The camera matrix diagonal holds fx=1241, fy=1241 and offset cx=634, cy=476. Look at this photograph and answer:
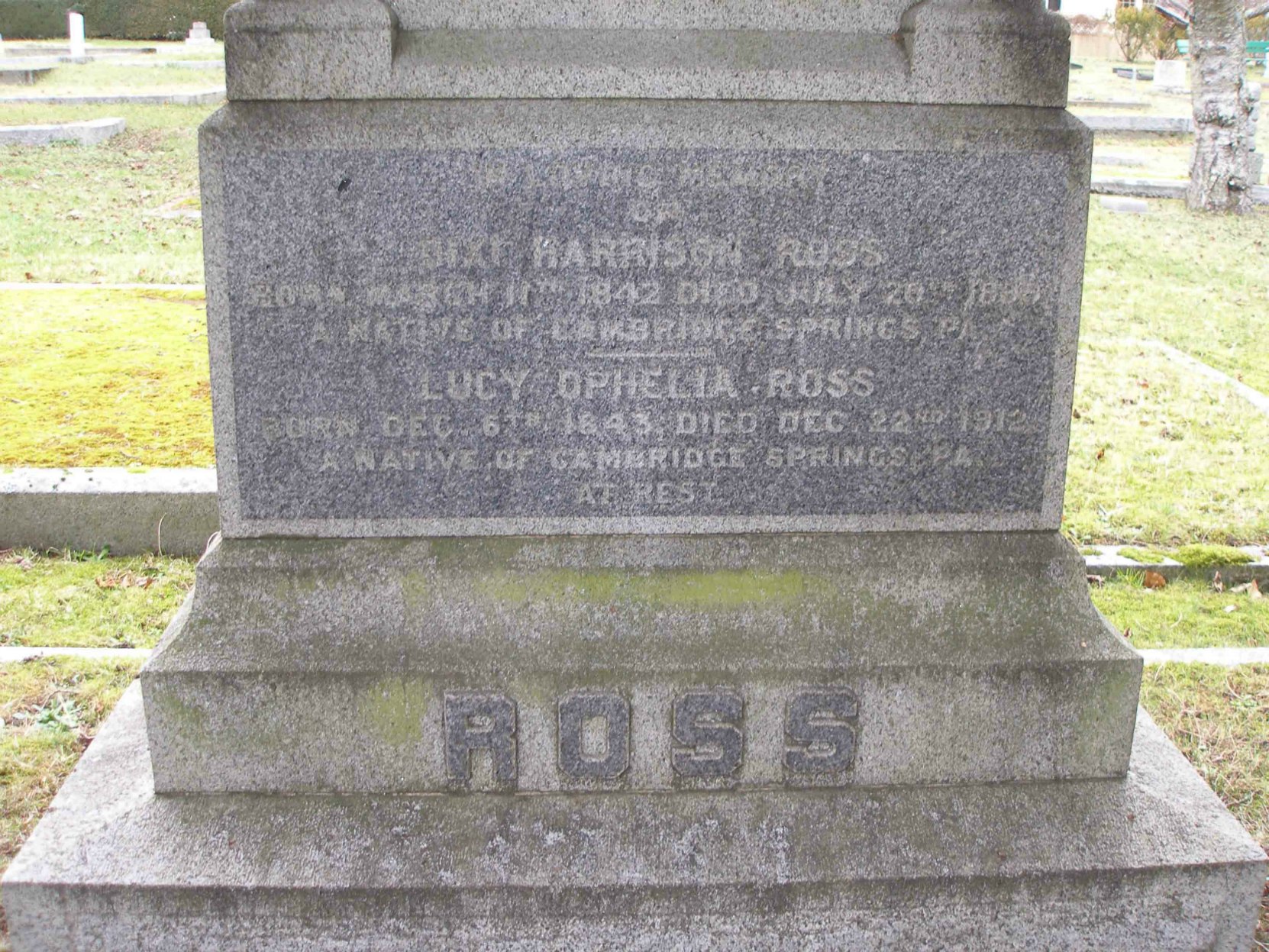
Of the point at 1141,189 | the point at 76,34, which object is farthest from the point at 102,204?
the point at 76,34

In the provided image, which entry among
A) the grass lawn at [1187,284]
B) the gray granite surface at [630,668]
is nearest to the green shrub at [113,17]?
the grass lawn at [1187,284]

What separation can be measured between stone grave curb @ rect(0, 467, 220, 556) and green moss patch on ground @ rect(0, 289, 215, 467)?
280 mm

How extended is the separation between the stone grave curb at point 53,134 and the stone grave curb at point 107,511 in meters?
12.5

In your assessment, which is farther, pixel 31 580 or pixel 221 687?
pixel 31 580

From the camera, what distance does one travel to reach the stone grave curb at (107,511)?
4.80 meters

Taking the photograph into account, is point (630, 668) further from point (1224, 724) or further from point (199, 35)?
point (199, 35)

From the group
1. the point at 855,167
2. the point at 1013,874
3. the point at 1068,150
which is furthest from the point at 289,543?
the point at 1068,150

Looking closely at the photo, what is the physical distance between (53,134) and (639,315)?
15413 mm

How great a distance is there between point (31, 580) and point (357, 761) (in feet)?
8.03

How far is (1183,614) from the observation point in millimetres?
4531

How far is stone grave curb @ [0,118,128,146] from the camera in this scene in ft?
51.1

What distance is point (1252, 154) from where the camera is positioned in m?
15.6

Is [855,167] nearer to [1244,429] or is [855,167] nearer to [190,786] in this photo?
[190,786]

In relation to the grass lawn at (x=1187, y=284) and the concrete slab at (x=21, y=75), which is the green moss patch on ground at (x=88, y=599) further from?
the concrete slab at (x=21, y=75)
